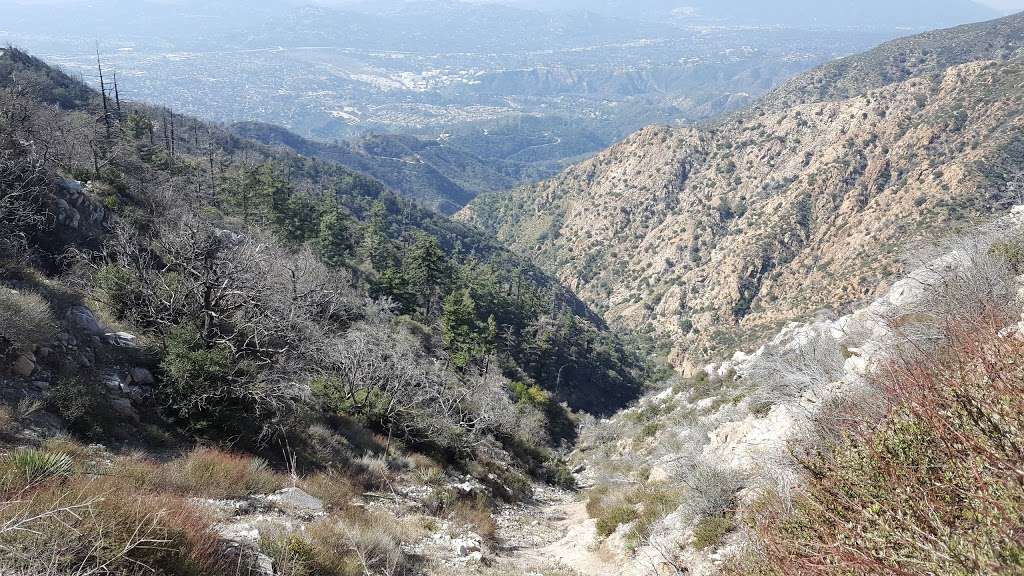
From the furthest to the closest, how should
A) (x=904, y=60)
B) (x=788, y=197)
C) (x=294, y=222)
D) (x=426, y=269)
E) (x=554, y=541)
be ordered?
(x=904, y=60) → (x=788, y=197) → (x=294, y=222) → (x=426, y=269) → (x=554, y=541)

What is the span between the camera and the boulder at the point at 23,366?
765cm

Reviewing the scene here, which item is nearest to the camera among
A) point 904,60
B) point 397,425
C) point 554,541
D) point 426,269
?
point 554,541

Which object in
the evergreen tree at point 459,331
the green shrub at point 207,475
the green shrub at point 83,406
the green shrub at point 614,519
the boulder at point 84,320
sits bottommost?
the evergreen tree at point 459,331

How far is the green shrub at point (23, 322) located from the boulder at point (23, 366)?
15cm

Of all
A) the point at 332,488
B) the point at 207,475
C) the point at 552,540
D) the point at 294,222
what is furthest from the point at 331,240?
the point at 207,475

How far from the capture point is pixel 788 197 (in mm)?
78938

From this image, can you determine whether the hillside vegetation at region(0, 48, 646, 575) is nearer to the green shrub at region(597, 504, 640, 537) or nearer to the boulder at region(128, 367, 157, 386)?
the boulder at region(128, 367, 157, 386)

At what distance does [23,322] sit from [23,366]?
73 centimetres

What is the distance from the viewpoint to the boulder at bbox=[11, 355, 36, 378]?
7.65 meters

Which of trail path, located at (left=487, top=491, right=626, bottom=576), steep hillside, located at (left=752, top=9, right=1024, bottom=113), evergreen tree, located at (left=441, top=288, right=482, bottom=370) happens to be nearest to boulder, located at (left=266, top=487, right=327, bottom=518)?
trail path, located at (left=487, top=491, right=626, bottom=576)

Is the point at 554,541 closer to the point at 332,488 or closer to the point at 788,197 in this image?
the point at 332,488

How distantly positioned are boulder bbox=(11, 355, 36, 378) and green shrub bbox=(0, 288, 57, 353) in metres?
0.15

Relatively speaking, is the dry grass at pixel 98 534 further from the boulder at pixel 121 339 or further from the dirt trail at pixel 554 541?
the boulder at pixel 121 339

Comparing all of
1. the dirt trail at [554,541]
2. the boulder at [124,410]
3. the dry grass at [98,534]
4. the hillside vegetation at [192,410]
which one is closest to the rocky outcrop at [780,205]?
the dirt trail at [554,541]
